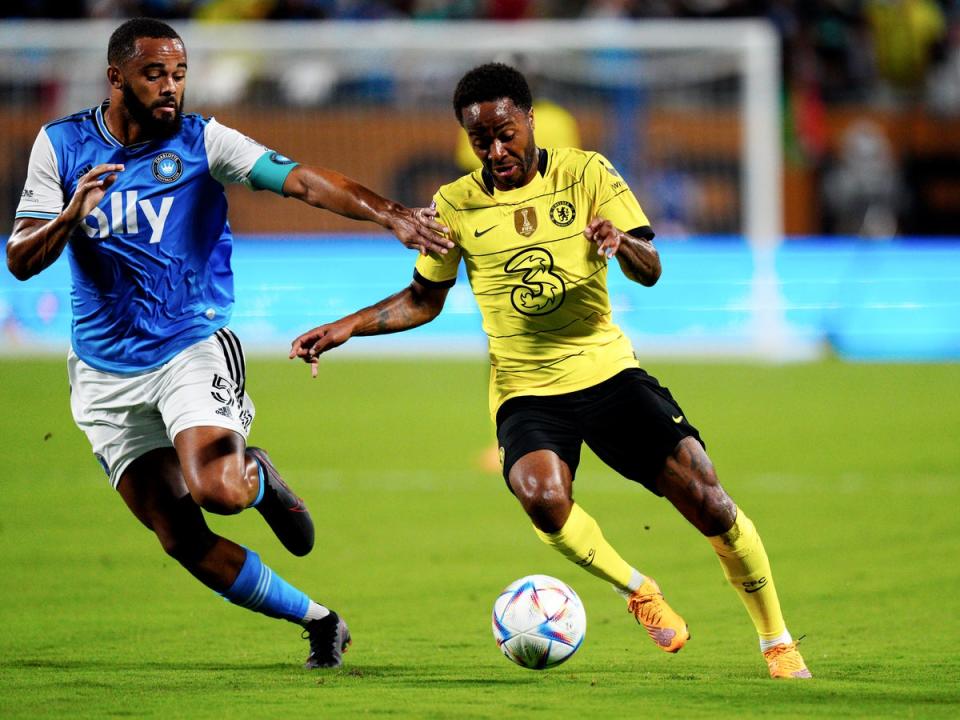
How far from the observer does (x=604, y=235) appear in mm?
5797

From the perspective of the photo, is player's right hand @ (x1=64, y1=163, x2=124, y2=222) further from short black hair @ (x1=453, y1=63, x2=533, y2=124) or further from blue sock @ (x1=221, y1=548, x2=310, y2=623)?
blue sock @ (x1=221, y1=548, x2=310, y2=623)

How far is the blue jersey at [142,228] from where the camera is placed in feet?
20.6

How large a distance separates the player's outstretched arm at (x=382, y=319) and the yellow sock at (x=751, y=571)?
1455 mm

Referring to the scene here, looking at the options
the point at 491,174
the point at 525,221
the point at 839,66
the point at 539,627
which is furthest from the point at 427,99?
the point at 539,627

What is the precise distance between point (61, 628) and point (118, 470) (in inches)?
46.4

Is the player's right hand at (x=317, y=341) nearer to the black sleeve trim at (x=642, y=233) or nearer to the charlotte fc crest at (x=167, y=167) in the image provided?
the charlotte fc crest at (x=167, y=167)

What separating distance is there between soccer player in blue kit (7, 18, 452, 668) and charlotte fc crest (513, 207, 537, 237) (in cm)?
49

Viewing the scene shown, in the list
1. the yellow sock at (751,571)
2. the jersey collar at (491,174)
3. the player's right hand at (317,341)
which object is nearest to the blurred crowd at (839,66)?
the jersey collar at (491,174)

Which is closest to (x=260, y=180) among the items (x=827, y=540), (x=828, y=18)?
(x=827, y=540)

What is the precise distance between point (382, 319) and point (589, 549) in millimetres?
1234

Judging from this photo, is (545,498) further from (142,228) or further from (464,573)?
(464,573)

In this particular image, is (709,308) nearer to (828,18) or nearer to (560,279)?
(828,18)

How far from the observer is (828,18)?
872 inches

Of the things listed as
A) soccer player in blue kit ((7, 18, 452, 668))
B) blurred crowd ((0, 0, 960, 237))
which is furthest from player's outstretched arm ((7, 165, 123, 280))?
blurred crowd ((0, 0, 960, 237))
